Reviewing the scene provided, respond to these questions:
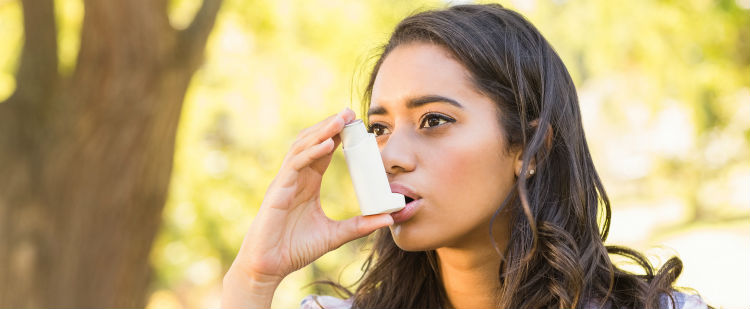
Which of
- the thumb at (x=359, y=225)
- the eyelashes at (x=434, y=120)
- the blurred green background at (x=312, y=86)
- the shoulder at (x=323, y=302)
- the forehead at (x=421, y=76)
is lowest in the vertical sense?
the shoulder at (x=323, y=302)

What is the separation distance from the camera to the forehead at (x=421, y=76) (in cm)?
212

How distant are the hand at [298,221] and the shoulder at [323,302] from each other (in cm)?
40

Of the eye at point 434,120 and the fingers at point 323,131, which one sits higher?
the eye at point 434,120

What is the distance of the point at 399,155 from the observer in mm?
2045

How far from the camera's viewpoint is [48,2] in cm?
453

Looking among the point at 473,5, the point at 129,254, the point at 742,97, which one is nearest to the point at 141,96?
the point at 129,254

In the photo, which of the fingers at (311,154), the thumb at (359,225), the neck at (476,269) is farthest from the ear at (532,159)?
the fingers at (311,154)

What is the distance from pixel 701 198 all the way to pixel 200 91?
9.46 meters

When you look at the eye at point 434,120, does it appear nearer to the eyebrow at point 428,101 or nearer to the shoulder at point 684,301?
the eyebrow at point 428,101

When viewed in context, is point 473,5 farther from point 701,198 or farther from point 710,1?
point 701,198

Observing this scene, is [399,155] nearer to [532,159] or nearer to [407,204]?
[407,204]

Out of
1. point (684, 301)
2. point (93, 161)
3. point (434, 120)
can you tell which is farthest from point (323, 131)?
point (93, 161)

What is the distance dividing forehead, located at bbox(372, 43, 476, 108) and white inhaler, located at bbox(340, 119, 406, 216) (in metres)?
0.23

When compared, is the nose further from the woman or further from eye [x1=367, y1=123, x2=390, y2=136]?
eye [x1=367, y1=123, x2=390, y2=136]
